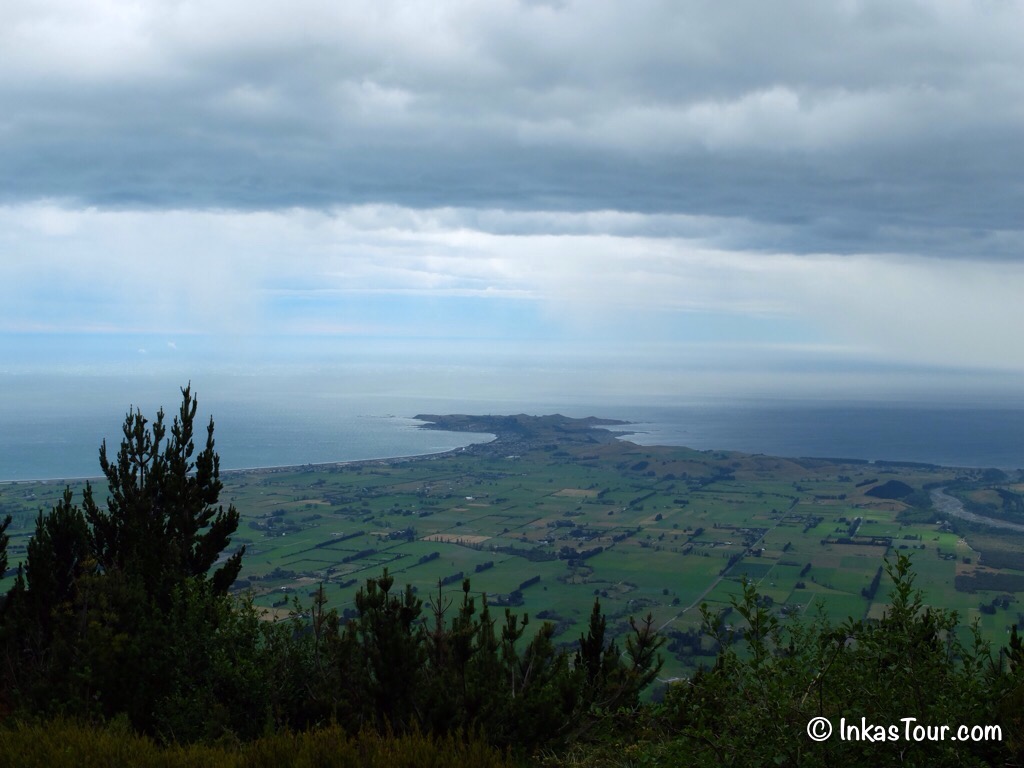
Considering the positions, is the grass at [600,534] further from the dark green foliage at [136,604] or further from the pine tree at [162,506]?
the dark green foliage at [136,604]

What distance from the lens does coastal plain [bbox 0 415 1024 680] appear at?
41188 millimetres

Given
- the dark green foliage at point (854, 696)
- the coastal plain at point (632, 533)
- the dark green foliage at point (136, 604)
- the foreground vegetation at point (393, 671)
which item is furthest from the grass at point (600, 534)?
the dark green foliage at point (854, 696)

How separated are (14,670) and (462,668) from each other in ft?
32.2

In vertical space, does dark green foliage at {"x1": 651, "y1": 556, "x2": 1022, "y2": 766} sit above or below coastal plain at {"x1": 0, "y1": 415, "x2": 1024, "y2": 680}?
above

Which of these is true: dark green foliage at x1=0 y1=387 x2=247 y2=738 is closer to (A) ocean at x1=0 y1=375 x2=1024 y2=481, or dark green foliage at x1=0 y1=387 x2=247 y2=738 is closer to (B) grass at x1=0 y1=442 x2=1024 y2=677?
(B) grass at x1=0 y1=442 x2=1024 y2=677

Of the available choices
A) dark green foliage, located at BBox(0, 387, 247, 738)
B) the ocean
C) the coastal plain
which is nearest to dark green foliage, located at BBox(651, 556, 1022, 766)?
dark green foliage, located at BBox(0, 387, 247, 738)

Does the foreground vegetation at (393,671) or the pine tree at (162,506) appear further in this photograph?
the pine tree at (162,506)

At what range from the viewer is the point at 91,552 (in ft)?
56.7

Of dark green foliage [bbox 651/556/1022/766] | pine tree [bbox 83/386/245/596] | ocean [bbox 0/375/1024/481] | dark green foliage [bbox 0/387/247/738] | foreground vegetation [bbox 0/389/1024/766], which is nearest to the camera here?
dark green foliage [bbox 651/556/1022/766]

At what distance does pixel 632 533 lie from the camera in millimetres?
63781

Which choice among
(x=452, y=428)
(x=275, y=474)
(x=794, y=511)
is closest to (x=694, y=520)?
(x=794, y=511)

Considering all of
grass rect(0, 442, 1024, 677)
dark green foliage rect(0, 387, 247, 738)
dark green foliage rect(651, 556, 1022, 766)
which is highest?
dark green foliage rect(651, 556, 1022, 766)

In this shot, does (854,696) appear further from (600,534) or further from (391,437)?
(391,437)

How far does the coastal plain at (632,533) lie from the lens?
1622 inches
